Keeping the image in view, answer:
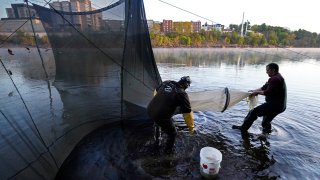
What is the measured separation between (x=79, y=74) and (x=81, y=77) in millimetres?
90

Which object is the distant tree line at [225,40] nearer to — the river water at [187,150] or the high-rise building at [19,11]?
the river water at [187,150]

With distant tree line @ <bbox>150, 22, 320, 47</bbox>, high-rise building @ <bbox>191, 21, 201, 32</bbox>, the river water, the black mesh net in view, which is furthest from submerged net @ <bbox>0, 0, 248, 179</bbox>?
high-rise building @ <bbox>191, 21, 201, 32</bbox>

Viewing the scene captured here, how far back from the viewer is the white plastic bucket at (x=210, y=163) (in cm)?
400

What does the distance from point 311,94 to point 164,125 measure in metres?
10.2

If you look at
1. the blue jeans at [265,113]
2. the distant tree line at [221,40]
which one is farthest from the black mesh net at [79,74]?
the distant tree line at [221,40]

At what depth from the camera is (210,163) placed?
397 cm

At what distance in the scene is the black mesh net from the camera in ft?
15.6

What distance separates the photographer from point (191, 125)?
468 cm

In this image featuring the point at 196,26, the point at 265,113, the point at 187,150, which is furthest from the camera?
the point at 196,26

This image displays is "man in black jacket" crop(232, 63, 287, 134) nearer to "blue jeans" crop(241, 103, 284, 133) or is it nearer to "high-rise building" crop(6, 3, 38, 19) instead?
"blue jeans" crop(241, 103, 284, 133)

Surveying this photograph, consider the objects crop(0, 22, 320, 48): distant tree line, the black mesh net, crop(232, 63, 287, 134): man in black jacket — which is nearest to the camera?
the black mesh net

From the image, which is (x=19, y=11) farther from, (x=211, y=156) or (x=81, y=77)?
(x=211, y=156)

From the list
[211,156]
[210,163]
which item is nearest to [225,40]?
[211,156]

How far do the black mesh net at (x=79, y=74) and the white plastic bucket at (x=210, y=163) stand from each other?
2695 millimetres
